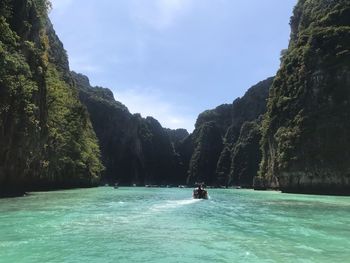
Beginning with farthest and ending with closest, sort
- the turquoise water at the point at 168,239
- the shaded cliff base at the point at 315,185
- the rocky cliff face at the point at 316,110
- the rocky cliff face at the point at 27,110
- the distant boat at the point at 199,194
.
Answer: the rocky cliff face at the point at 316,110
the shaded cliff base at the point at 315,185
the distant boat at the point at 199,194
the rocky cliff face at the point at 27,110
the turquoise water at the point at 168,239

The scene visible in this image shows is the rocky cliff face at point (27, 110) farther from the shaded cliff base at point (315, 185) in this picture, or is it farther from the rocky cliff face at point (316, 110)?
the rocky cliff face at point (316, 110)

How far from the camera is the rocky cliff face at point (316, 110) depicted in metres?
82.9

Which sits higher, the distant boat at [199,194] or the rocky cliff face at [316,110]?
the rocky cliff face at [316,110]

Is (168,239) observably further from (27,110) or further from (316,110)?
(316,110)

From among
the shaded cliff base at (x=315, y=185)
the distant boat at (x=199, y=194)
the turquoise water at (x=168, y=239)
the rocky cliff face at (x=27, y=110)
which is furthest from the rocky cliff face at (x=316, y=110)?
the turquoise water at (x=168, y=239)

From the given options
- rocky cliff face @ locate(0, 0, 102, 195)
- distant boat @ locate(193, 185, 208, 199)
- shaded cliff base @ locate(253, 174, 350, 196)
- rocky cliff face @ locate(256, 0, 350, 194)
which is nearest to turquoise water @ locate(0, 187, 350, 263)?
rocky cliff face @ locate(0, 0, 102, 195)

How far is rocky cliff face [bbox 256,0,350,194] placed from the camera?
3263 inches

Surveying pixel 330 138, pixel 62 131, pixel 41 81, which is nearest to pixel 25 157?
pixel 41 81

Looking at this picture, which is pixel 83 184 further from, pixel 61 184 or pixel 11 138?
pixel 11 138

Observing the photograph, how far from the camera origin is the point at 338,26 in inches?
3671

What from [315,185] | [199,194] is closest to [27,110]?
[199,194]

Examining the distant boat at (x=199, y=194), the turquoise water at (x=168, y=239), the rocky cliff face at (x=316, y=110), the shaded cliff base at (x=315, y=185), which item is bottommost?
the turquoise water at (x=168, y=239)

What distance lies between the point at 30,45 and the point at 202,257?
4548 centimetres

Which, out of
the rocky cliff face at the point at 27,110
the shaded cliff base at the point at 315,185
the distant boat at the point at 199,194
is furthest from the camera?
the shaded cliff base at the point at 315,185
